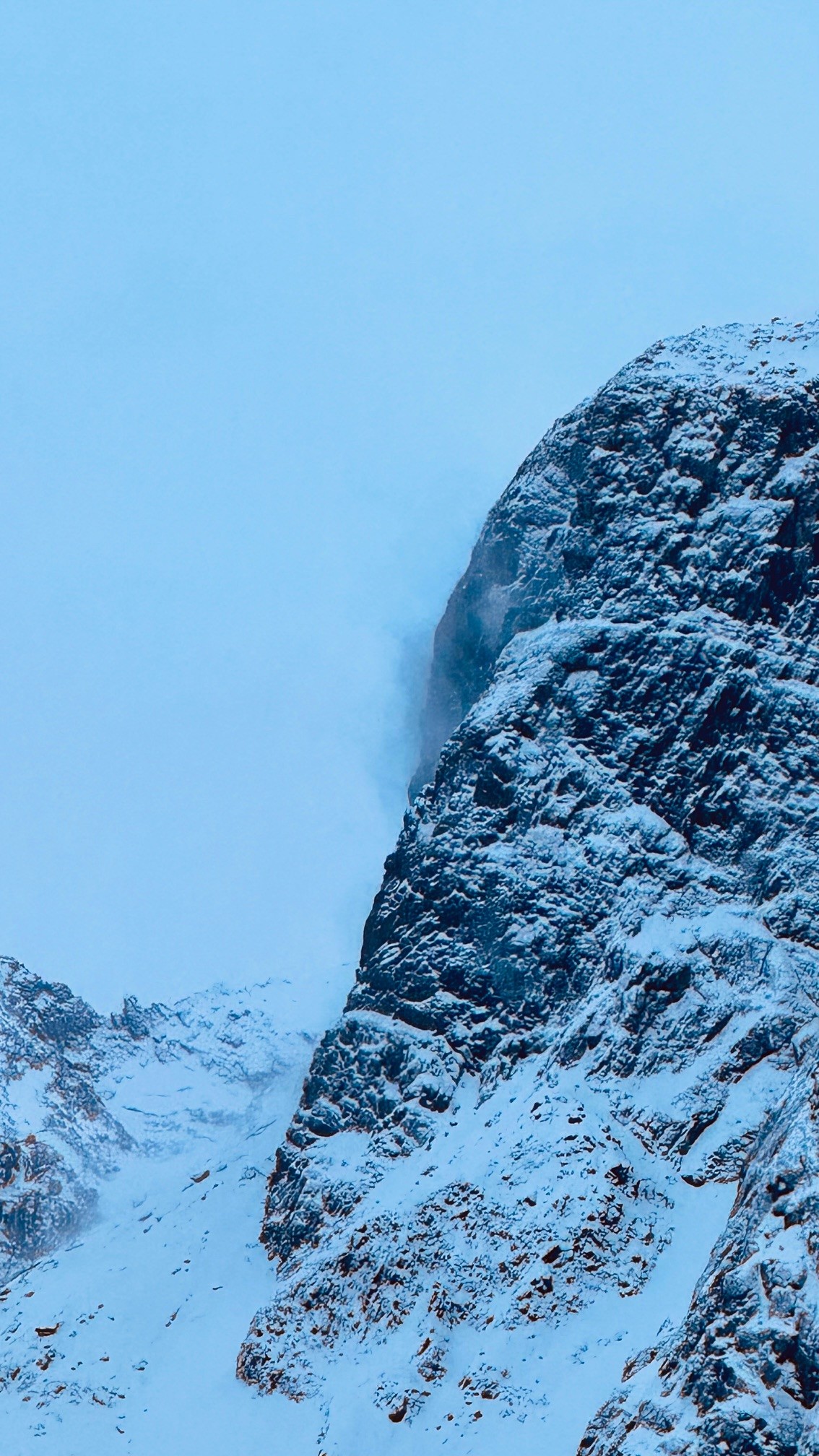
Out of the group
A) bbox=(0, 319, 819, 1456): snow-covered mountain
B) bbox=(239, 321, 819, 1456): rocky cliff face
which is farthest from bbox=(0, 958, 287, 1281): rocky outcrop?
bbox=(239, 321, 819, 1456): rocky cliff face

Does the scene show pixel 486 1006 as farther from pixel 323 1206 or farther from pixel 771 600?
pixel 771 600

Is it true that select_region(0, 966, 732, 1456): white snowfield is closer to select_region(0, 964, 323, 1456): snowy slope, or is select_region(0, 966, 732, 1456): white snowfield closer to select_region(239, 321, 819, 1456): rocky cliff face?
select_region(0, 964, 323, 1456): snowy slope

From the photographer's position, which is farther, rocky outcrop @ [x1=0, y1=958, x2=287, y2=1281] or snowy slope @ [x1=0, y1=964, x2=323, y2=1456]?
rocky outcrop @ [x1=0, y1=958, x2=287, y2=1281]

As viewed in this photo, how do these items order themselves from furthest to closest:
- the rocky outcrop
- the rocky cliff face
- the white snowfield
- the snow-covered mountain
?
the rocky outcrop
the snow-covered mountain
the rocky cliff face
the white snowfield

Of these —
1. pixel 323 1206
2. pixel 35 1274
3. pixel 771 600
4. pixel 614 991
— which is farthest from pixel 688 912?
pixel 35 1274

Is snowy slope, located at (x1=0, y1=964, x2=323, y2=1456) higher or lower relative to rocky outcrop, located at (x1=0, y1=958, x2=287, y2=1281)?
lower

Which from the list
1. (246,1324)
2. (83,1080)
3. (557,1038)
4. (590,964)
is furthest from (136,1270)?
(83,1080)
